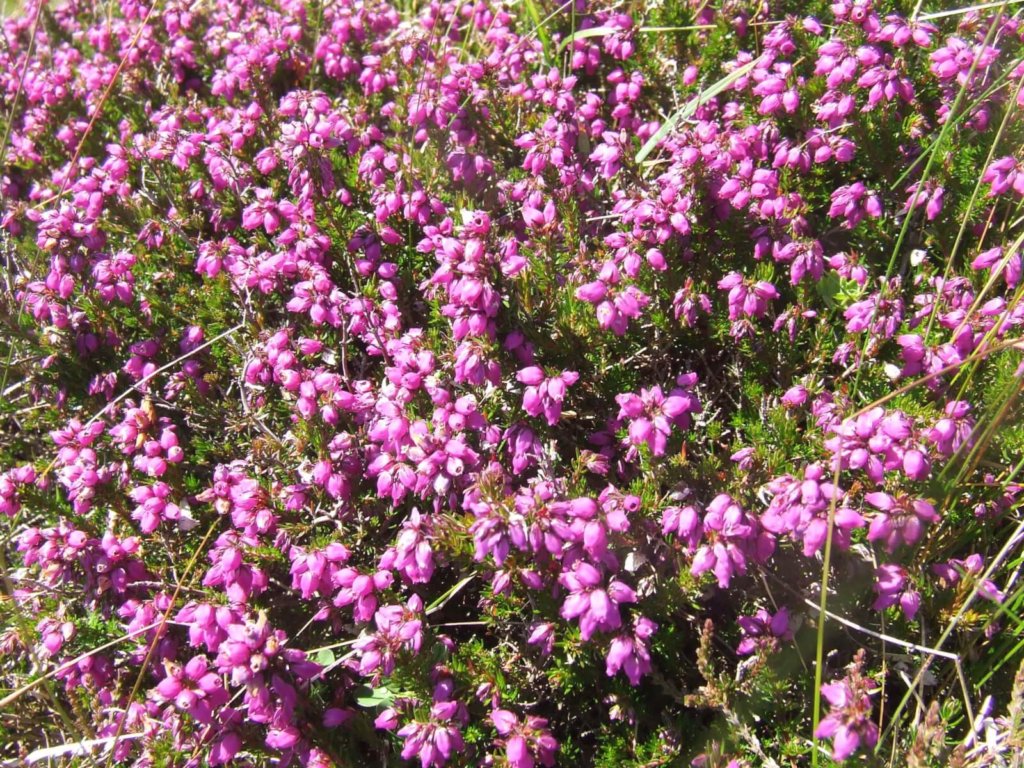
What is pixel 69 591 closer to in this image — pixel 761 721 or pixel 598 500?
pixel 598 500

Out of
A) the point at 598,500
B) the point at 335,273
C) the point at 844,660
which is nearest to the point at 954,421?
the point at 844,660

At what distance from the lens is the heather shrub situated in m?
3.13

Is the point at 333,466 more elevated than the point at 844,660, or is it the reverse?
the point at 333,466

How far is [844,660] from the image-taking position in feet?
11.3

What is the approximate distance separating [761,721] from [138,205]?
167 inches

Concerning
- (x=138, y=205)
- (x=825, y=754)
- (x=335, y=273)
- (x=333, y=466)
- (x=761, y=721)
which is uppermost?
(x=138, y=205)

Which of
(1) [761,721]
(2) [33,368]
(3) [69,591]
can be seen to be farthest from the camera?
(2) [33,368]

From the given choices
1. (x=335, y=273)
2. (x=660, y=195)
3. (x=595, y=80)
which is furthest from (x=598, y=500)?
(x=595, y=80)

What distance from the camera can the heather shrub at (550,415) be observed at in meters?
3.13

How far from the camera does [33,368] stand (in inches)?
194

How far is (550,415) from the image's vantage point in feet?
11.1

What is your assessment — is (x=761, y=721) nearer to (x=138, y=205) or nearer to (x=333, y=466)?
(x=333, y=466)

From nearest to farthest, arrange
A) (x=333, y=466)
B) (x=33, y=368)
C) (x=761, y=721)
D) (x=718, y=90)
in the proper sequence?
(x=761, y=721) < (x=333, y=466) < (x=718, y=90) < (x=33, y=368)

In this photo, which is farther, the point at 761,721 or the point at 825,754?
the point at 761,721
